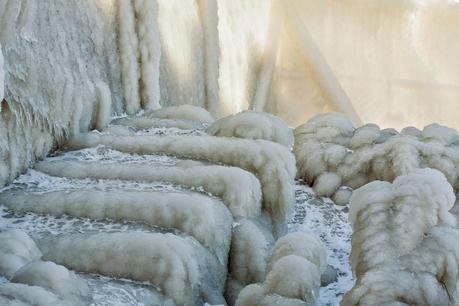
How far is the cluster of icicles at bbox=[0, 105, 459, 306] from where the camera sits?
229 cm

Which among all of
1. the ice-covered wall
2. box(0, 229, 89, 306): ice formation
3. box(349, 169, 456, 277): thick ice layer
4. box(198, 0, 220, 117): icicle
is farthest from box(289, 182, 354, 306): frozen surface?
box(198, 0, 220, 117): icicle

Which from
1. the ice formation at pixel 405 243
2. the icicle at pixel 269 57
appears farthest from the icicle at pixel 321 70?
the ice formation at pixel 405 243

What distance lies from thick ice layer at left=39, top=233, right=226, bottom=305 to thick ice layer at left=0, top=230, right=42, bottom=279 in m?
0.07

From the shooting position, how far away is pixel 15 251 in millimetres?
2459

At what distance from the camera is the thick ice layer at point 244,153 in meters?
3.23

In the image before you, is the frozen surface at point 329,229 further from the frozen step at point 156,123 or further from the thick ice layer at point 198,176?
the frozen step at point 156,123

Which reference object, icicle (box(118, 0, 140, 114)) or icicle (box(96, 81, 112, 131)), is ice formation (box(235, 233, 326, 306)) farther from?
icicle (box(118, 0, 140, 114))

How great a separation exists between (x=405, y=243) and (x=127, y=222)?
1042 mm

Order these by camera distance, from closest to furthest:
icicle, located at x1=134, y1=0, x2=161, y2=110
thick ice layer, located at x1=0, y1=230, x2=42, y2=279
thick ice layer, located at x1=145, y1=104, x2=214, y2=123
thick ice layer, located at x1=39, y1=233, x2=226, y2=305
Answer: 1. thick ice layer, located at x1=0, y1=230, x2=42, y2=279
2. thick ice layer, located at x1=39, y1=233, x2=226, y2=305
3. thick ice layer, located at x1=145, y1=104, x2=214, y2=123
4. icicle, located at x1=134, y1=0, x2=161, y2=110

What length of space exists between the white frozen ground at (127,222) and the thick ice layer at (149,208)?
0.11 feet

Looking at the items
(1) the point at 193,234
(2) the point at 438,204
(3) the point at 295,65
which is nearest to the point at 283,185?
(1) the point at 193,234

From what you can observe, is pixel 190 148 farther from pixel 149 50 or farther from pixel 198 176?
pixel 149 50

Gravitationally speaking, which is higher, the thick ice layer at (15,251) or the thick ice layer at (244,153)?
the thick ice layer at (244,153)

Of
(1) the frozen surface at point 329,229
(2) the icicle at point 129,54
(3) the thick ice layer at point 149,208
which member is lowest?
(1) the frozen surface at point 329,229
